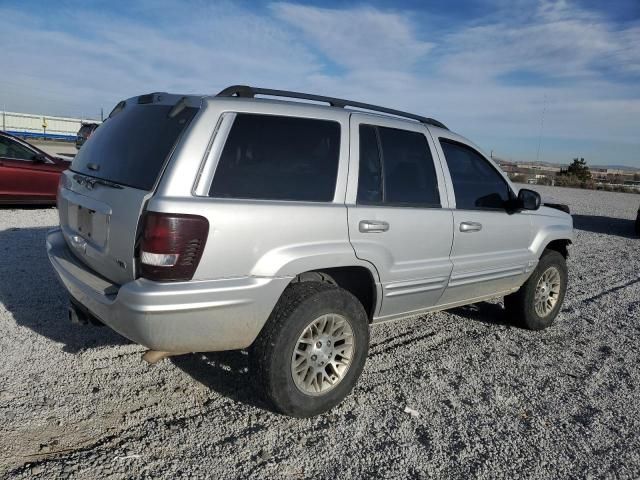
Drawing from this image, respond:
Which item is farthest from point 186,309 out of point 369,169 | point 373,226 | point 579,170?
point 579,170

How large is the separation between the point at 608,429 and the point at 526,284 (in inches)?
70.0

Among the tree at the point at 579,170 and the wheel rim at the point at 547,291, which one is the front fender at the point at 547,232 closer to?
the wheel rim at the point at 547,291

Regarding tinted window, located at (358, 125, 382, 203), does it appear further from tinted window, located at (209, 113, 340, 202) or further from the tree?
the tree

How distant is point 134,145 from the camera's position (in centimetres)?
301

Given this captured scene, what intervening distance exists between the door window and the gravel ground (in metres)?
5.12

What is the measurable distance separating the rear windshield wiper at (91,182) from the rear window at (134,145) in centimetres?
4

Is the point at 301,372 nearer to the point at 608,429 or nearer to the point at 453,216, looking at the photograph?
the point at 453,216

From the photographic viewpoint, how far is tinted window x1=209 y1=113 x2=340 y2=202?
2734 millimetres

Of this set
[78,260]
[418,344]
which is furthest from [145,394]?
[418,344]

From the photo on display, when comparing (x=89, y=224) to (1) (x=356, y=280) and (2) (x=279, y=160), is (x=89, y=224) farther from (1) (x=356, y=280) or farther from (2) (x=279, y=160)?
(1) (x=356, y=280)

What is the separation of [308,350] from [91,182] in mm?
1624

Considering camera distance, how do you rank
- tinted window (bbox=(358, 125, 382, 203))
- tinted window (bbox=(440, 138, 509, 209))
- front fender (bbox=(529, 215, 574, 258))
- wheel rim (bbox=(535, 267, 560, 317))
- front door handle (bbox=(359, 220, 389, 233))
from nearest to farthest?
front door handle (bbox=(359, 220, 389, 233)) → tinted window (bbox=(358, 125, 382, 203)) → tinted window (bbox=(440, 138, 509, 209)) → front fender (bbox=(529, 215, 574, 258)) → wheel rim (bbox=(535, 267, 560, 317))

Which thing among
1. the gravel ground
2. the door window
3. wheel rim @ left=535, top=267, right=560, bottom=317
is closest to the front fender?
wheel rim @ left=535, top=267, right=560, bottom=317

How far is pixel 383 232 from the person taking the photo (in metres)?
3.28
